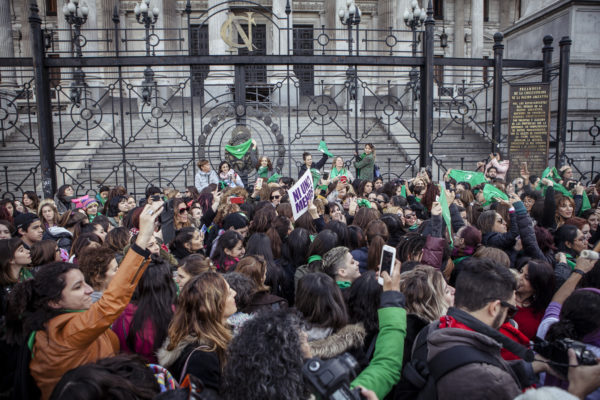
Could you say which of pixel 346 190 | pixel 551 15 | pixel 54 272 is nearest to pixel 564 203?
pixel 346 190

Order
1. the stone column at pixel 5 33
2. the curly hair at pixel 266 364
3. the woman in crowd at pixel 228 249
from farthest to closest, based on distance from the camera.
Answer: the stone column at pixel 5 33 → the woman in crowd at pixel 228 249 → the curly hair at pixel 266 364

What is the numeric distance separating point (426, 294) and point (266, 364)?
1.49m

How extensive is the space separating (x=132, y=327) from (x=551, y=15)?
13.5 meters

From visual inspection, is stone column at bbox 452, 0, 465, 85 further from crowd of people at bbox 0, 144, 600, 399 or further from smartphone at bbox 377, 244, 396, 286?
smartphone at bbox 377, 244, 396, 286

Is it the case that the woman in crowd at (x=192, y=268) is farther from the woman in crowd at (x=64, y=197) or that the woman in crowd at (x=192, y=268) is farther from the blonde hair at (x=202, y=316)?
the woman in crowd at (x=64, y=197)

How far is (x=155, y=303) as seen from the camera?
3008 mm

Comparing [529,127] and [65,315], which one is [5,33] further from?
[65,315]

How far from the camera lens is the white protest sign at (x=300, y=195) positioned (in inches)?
218

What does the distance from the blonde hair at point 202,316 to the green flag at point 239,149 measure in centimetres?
877

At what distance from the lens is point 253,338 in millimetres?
1856

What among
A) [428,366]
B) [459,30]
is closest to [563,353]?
[428,366]

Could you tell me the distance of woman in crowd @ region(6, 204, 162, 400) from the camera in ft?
8.02

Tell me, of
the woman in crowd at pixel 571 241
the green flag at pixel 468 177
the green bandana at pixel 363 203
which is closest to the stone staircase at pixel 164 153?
Answer: the green flag at pixel 468 177

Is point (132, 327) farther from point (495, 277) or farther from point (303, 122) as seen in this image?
point (303, 122)
